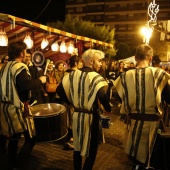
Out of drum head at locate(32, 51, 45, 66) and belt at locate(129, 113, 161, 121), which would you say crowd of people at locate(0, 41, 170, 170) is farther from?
drum head at locate(32, 51, 45, 66)

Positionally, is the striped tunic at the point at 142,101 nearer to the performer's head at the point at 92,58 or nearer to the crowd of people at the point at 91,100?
the crowd of people at the point at 91,100

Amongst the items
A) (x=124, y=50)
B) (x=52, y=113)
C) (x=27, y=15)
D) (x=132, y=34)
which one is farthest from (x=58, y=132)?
(x=132, y=34)

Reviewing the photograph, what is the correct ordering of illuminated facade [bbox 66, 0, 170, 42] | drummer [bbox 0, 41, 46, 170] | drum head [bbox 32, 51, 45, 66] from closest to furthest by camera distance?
drummer [bbox 0, 41, 46, 170], drum head [bbox 32, 51, 45, 66], illuminated facade [bbox 66, 0, 170, 42]

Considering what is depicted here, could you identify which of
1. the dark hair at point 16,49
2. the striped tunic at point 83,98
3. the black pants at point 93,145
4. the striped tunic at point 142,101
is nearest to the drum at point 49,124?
the striped tunic at point 83,98

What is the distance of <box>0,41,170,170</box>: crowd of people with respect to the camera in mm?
3279

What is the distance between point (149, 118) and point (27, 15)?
27339 millimetres

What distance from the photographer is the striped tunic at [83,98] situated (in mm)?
3549

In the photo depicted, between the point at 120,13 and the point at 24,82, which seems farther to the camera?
the point at 120,13

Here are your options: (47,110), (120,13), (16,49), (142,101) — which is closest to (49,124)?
(47,110)

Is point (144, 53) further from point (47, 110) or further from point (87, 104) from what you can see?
point (47, 110)

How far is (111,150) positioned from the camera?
218 inches

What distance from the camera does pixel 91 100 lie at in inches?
139

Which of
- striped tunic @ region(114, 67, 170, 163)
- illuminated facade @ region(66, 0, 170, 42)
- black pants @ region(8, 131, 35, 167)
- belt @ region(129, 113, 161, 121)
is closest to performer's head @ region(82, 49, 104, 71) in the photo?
striped tunic @ region(114, 67, 170, 163)

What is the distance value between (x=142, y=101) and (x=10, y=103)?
212 cm
